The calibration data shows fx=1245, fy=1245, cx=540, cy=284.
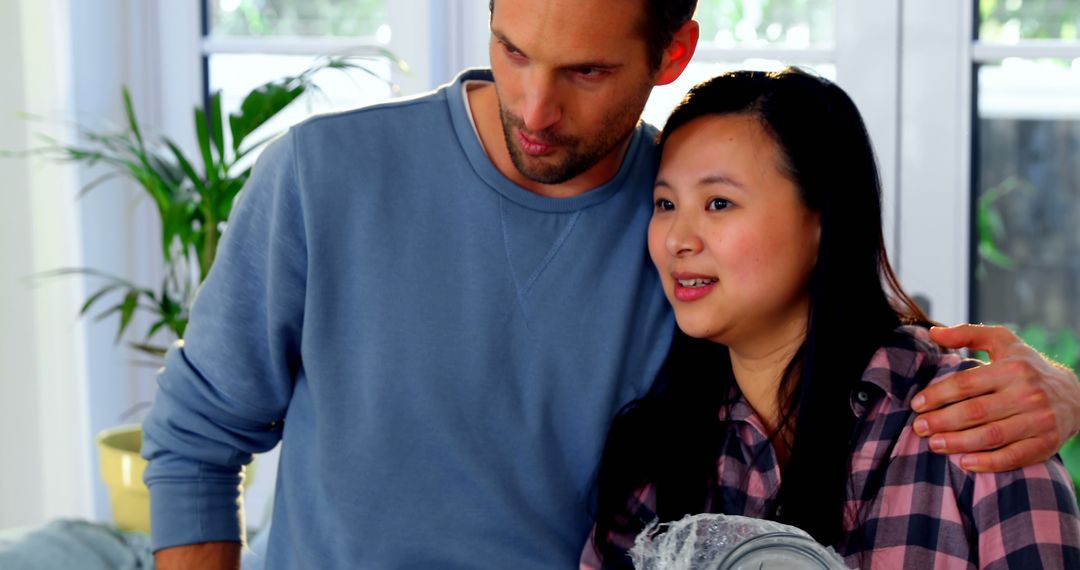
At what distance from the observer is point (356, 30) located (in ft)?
8.43

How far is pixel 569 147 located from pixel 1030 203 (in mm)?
1350

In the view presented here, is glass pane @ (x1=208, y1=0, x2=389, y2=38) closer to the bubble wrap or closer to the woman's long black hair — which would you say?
the woman's long black hair

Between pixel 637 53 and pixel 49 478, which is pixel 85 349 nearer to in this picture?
pixel 49 478

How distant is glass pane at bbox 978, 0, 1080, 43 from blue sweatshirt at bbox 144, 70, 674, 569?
119cm

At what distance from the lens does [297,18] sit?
8.59 ft

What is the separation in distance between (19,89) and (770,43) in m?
1.48

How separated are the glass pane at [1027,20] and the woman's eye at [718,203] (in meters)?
1.19

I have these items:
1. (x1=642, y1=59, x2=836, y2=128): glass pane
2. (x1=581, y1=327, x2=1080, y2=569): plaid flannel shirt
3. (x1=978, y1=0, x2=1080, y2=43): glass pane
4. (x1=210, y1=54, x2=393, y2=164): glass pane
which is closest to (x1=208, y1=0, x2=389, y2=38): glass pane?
(x1=210, y1=54, x2=393, y2=164): glass pane

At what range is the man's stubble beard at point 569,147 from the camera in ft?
4.24

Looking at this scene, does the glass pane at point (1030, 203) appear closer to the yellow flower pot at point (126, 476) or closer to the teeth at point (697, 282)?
the teeth at point (697, 282)

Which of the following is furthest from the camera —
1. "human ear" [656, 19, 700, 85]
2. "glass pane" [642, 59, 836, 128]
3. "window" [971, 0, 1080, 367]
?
"glass pane" [642, 59, 836, 128]

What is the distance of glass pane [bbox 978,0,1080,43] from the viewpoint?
223 cm

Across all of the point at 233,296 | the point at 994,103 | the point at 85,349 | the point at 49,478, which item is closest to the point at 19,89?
the point at 85,349

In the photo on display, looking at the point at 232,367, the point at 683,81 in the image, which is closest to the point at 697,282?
the point at 232,367
